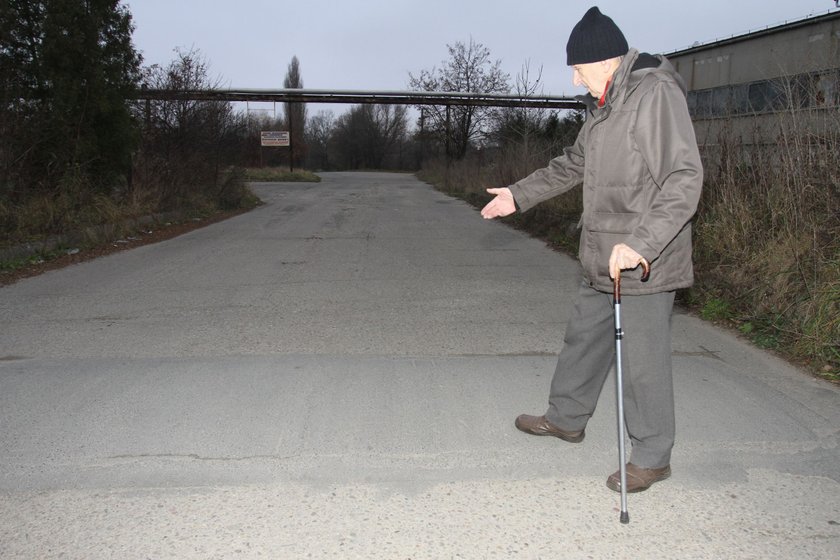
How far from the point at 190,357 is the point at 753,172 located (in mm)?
6025

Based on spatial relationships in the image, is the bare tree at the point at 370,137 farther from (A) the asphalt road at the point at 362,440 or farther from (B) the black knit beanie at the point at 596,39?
(B) the black knit beanie at the point at 596,39

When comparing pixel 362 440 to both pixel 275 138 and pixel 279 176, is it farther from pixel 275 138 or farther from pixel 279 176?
pixel 275 138

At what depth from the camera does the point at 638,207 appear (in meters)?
2.95

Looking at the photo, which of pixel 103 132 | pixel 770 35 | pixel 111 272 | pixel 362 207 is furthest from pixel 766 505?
pixel 770 35

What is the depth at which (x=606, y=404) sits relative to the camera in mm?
4246

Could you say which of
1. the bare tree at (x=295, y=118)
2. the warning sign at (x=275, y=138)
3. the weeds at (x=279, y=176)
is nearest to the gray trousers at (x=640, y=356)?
the weeds at (x=279, y=176)

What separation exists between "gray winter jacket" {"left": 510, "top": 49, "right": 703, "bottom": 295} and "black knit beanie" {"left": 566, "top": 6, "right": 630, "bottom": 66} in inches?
3.1

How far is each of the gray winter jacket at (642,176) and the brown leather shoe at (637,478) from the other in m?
0.84

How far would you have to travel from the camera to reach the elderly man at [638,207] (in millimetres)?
2807

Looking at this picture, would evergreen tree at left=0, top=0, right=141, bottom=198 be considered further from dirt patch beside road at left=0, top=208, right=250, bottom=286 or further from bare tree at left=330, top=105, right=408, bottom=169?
bare tree at left=330, top=105, right=408, bottom=169

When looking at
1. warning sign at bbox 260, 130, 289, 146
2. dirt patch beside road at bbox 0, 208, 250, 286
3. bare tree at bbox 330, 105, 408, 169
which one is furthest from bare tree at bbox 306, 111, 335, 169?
dirt patch beside road at bbox 0, 208, 250, 286

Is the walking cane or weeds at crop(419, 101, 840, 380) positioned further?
weeds at crop(419, 101, 840, 380)

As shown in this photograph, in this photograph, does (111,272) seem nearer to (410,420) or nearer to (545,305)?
(545,305)

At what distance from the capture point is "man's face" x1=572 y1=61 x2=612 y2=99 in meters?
3.07
